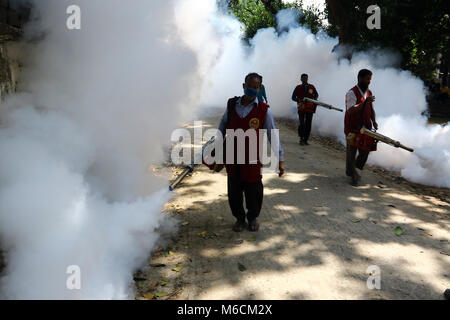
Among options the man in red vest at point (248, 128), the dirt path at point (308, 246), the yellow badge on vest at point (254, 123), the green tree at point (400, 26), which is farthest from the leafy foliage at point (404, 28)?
the yellow badge on vest at point (254, 123)

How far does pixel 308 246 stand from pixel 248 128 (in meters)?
1.43

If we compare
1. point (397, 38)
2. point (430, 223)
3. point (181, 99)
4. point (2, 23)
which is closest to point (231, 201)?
point (430, 223)

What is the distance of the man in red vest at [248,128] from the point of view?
3.88 metres

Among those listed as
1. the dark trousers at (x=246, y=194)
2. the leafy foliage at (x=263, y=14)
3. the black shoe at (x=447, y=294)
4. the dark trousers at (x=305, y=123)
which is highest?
the leafy foliage at (x=263, y=14)

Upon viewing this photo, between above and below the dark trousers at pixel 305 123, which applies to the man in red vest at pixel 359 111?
above

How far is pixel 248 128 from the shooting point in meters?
3.91

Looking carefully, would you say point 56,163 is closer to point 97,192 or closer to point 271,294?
point 97,192

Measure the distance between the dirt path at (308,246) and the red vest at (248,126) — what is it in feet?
2.40

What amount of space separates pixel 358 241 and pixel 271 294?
1490 millimetres

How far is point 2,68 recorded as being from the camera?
3469 millimetres

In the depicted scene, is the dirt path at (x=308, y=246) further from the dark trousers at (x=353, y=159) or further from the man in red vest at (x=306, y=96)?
the man in red vest at (x=306, y=96)

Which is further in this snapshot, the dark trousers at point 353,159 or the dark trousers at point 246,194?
the dark trousers at point 353,159

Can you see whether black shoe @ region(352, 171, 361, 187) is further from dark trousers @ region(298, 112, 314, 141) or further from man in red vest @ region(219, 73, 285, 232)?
dark trousers @ region(298, 112, 314, 141)
